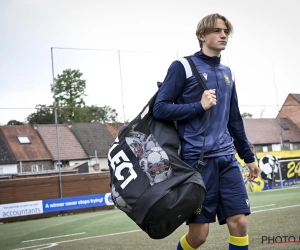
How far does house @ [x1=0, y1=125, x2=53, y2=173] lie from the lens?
4109 centimetres

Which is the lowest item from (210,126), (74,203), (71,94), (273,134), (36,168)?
(74,203)

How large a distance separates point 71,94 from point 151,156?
1086 inches

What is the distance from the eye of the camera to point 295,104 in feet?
104

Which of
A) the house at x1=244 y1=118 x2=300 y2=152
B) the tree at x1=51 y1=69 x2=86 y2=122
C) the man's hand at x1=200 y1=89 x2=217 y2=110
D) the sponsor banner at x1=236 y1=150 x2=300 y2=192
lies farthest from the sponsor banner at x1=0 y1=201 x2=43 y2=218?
the man's hand at x1=200 y1=89 x2=217 y2=110

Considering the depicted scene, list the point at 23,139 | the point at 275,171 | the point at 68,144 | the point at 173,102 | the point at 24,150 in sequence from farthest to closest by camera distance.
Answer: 1. the point at 23,139
2. the point at 24,150
3. the point at 68,144
4. the point at 275,171
5. the point at 173,102

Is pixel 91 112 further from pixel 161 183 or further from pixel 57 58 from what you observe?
pixel 161 183

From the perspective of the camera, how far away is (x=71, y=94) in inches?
1206

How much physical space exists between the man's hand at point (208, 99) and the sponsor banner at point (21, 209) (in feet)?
61.4

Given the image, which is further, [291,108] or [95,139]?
[95,139]

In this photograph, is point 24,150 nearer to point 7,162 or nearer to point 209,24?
point 7,162

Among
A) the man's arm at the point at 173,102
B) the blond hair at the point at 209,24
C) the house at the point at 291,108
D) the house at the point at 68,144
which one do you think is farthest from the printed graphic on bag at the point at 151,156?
the house at the point at 68,144

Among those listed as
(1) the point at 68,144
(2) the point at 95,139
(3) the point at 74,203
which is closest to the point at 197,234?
(3) the point at 74,203

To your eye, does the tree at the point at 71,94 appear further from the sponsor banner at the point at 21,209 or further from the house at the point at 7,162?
the house at the point at 7,162

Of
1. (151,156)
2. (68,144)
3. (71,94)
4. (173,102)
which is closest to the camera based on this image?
(151,156)
